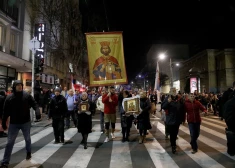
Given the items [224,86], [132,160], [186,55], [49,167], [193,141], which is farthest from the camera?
[186,55]

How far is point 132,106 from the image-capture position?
7777 millimetres

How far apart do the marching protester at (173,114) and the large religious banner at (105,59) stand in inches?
84.9

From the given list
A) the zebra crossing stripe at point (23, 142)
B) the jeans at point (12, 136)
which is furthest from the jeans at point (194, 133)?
the zebra crossing stripe at point (23, 142)

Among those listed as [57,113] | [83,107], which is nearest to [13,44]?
[57,113]

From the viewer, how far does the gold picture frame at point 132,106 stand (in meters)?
7.70

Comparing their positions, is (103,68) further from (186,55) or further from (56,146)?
(186,55)

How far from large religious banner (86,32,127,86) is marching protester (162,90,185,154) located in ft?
7.08

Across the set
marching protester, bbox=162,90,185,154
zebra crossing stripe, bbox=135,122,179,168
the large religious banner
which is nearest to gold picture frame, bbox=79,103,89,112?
the large religious banner

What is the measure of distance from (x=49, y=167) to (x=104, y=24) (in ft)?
82.6

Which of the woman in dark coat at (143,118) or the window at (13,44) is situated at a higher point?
the window at (13,44)

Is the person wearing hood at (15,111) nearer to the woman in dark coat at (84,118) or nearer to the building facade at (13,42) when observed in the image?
the woman in dark coat at (84,118)

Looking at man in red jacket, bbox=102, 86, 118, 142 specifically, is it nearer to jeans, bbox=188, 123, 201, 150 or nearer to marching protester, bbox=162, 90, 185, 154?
marching protester, bbox=162, 90, 185, 154

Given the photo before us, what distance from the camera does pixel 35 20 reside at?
72.6 feet

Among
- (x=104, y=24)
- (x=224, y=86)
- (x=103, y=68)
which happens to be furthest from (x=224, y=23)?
(x=103, y=68)
